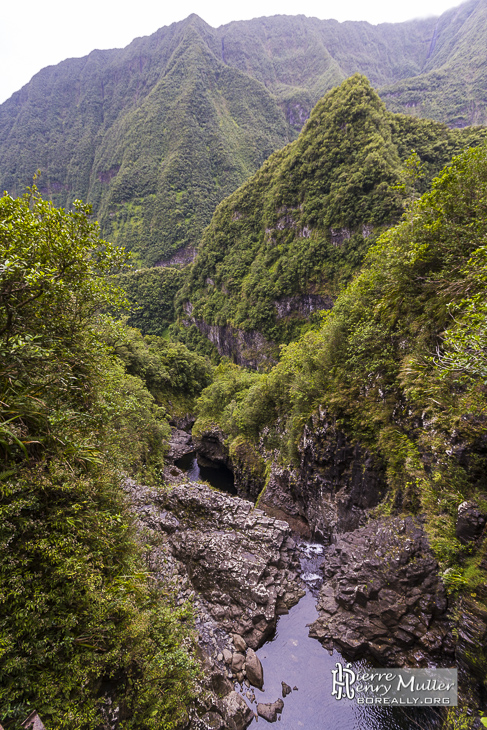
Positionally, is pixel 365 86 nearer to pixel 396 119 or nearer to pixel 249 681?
pixel 396 119

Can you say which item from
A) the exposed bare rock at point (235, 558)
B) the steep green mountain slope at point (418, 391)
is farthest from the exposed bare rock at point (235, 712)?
the steep green mountain slope at point (418, 391)

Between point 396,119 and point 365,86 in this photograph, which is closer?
point 365,86

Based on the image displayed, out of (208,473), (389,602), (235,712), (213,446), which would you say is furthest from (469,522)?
(213,446)

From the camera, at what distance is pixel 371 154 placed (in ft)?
182

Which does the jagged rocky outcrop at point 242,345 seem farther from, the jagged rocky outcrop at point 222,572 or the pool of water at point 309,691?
the pool of water at point 309,691

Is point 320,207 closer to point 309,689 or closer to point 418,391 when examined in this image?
point 418,391

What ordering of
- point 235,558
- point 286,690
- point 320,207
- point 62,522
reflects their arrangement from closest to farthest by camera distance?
point 62,522 → point 286,690 → point 235,558 → point 320,207

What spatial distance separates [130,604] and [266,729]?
9730 millimetres

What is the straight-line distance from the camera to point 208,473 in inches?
1553

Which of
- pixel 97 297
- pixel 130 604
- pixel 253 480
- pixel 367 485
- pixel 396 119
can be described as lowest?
pixel 253 480

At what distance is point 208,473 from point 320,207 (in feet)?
192

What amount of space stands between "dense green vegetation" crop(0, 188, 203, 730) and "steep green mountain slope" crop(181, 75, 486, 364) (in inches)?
2186

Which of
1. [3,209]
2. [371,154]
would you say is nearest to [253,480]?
[3,209]

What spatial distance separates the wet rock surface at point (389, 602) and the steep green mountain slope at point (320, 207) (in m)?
50.5
